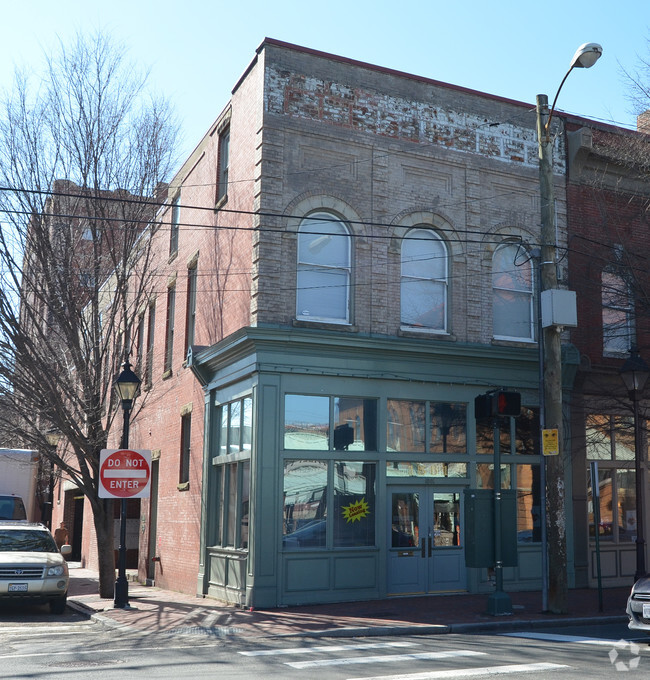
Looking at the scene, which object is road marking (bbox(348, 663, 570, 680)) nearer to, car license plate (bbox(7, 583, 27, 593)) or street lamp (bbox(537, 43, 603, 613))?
street lamp (bbox(537, 43, 603, 613))

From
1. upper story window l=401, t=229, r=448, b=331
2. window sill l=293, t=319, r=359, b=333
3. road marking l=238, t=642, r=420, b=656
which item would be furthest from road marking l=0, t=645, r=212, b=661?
upper story window l=401, t=229, r=448, b=331

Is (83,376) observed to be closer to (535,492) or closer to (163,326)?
(163,326)

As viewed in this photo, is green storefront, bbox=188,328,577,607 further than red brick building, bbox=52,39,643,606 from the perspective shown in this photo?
No

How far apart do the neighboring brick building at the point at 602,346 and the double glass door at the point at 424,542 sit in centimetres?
305

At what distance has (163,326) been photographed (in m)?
22.5

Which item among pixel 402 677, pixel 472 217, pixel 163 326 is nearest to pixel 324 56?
pixel 472 217

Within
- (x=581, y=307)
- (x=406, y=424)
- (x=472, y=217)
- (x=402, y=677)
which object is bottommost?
(x=402, y=677)

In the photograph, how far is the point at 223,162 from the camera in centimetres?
1892

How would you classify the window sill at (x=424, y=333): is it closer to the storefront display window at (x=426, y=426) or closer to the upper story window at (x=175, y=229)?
the storefront display window at (x=426, y=426)

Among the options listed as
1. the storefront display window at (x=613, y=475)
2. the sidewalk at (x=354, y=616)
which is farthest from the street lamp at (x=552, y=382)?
the storefront display window at (x=613, y=475)

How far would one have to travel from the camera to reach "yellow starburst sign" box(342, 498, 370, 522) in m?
15.5

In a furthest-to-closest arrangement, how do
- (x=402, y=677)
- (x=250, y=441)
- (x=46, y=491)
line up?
(x=46, y=491) → (x=250, y=441) → (x=402, y=677)

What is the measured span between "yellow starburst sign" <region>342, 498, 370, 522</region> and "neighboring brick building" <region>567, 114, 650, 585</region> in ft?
16.8

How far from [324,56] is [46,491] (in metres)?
25.1
